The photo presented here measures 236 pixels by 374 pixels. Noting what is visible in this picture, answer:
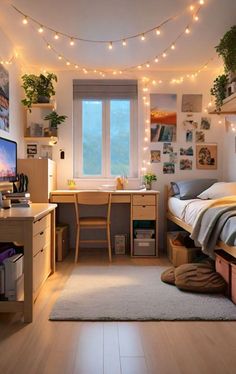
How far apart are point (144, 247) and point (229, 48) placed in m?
2.33

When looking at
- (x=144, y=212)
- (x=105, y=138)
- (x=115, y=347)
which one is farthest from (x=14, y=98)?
(x=115, y=347)

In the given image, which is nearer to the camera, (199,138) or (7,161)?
(7,161)

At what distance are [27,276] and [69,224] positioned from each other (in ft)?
7.40

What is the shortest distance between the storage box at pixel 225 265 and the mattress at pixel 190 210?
0.83 feet

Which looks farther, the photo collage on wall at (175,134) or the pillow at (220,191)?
the photo collage on wall at (175,134)

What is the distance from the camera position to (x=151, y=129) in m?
4.41

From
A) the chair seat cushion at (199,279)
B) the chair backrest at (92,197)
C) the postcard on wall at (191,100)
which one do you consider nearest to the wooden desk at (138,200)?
the chair backrest at (92,197)

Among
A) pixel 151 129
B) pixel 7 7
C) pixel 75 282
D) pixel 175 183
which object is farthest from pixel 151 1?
pixel 75 282

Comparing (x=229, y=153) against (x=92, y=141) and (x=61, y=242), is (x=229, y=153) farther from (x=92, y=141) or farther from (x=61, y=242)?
(x=61, y=242)

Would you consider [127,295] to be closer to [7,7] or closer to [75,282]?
[75,282]

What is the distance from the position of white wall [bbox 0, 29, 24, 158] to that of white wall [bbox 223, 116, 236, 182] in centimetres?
265

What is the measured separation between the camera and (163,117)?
441cm

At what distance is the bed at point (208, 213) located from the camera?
2285 mm

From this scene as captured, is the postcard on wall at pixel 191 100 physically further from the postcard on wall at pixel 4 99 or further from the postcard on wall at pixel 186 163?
the postcard on wall at pixel 4 99
